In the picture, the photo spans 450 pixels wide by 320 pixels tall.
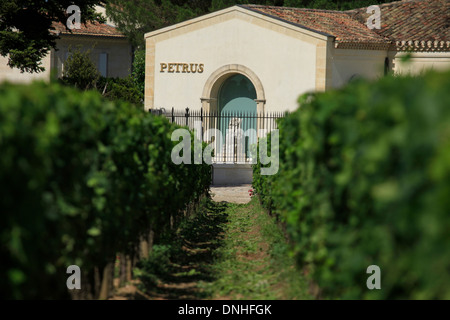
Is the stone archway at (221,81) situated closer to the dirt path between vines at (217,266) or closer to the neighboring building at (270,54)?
the neighboring building at (270,54)

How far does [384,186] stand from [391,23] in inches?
1216

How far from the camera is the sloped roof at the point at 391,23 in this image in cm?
2953

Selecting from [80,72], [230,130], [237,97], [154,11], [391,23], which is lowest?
[230,130]

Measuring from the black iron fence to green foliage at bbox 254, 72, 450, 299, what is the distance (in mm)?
20521

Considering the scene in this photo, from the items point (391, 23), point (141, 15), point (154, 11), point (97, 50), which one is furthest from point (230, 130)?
point (97, 50)

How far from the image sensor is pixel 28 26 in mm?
23016

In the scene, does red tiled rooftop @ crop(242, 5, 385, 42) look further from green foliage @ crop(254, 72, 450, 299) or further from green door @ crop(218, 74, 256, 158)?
green foliage @ crop(254, 72, 450, 299)

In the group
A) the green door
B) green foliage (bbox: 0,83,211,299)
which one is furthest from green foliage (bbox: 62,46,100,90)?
green foliage (bbox: 0,83,211,299)

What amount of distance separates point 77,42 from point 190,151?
31195 millimetres

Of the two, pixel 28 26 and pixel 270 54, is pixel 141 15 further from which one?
pixel 28 26

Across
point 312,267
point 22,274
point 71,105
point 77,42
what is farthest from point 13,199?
point 77,42

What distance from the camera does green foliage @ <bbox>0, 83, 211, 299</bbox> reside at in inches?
154

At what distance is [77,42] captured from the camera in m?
41.9
